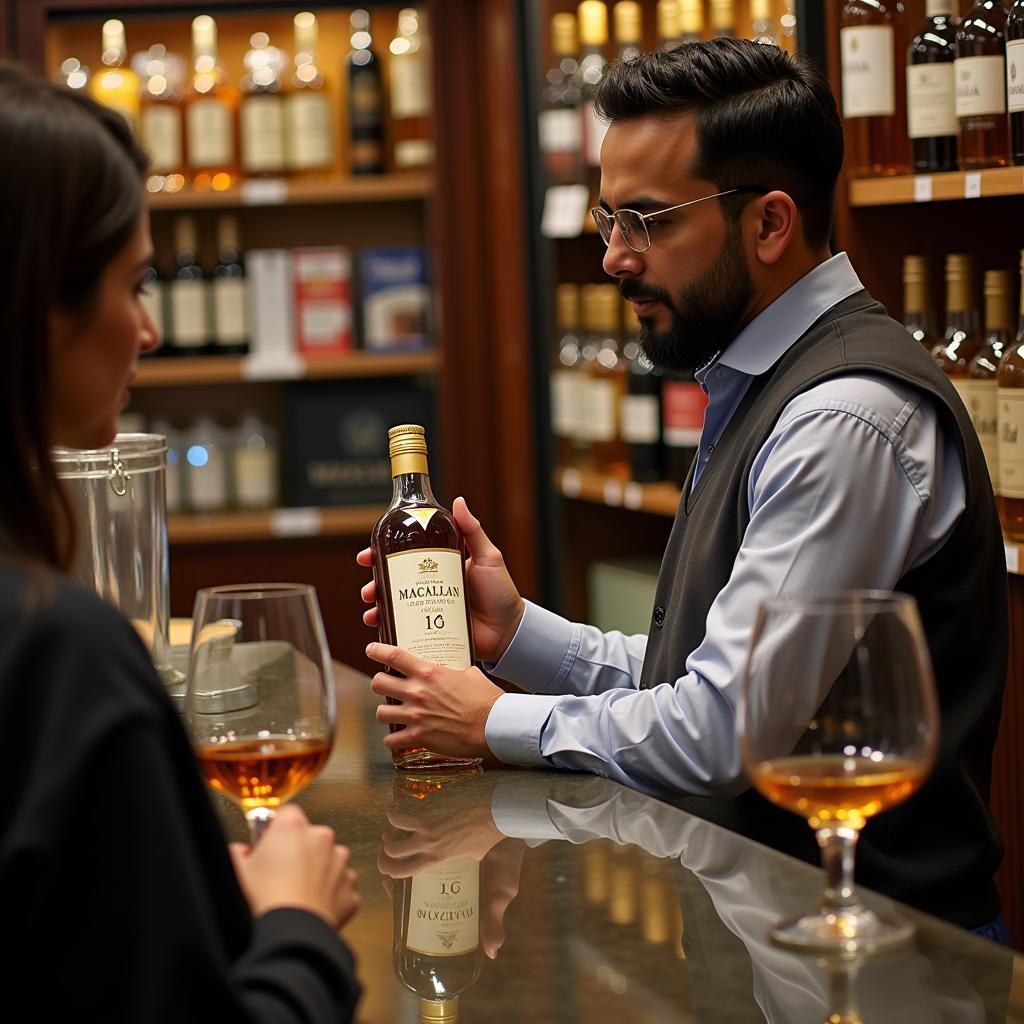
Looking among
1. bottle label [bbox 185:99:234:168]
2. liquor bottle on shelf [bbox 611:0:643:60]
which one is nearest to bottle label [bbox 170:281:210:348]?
bottle label [bbox 185:99:234:168]

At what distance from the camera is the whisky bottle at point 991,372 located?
81.7 inches

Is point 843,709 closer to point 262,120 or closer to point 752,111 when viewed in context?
Answer: point 752,111

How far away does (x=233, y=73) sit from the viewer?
4.16 m

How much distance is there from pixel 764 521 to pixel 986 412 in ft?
2.70

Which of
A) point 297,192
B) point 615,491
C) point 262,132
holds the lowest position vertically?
point 615,491

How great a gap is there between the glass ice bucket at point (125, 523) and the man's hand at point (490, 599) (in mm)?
225

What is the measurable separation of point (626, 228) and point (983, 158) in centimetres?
62

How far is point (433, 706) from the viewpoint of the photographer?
1.35 metres

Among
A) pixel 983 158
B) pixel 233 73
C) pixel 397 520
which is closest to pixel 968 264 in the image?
pixel 983 158

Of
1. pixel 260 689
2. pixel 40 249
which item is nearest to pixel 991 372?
pixel 260 689

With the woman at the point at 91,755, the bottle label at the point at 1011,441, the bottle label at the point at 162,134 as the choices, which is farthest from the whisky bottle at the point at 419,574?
the bottle label at the point at 162,134

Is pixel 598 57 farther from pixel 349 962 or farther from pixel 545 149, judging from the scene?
pixel 349 962

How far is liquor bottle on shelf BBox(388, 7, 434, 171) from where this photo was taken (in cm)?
396

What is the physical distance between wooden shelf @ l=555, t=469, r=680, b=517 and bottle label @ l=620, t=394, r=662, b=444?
94mm
